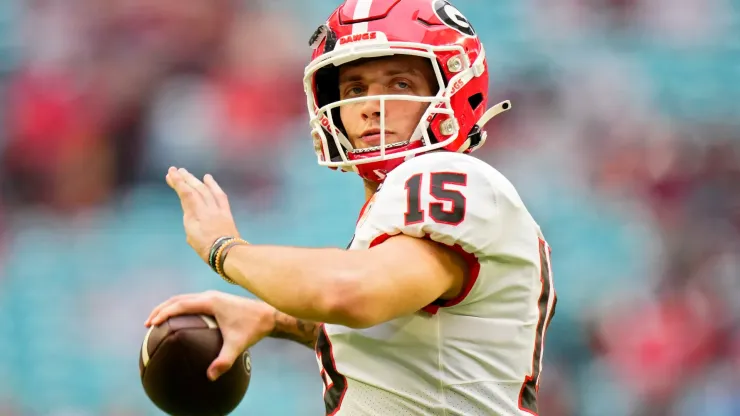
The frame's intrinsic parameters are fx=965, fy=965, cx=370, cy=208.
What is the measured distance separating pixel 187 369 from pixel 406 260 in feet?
3.03

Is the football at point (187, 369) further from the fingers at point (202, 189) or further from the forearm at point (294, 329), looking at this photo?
the fingers at point (202, 189)

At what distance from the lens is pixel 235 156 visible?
229 inches

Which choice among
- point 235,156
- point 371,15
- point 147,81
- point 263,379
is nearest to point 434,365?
point 371,15

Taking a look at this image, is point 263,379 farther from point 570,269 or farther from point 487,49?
point 487,49

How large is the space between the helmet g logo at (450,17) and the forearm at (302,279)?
1.05m

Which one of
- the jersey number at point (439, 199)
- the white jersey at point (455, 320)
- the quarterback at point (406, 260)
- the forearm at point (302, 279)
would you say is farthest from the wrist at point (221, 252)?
the jersey number at point (439, 199)

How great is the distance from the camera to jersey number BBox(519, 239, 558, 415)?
234 cm

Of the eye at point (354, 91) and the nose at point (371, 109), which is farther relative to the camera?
the eye at point (354, 91)

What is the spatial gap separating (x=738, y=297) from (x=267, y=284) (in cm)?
424

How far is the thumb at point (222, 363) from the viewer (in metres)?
2.63

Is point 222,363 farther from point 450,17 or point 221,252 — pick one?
point 450,17

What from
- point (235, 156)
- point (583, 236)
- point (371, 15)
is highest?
point (371, 15)

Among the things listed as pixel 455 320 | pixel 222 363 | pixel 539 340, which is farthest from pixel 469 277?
pixel 222 363

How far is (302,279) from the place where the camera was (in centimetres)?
195
